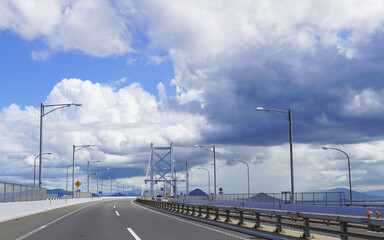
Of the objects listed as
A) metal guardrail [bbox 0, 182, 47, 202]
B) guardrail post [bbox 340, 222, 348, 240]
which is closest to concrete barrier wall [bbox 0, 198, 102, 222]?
metal guardrail [bbox 0, 182, 47, 202]

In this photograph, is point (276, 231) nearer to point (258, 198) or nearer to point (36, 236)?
point (36, 236)

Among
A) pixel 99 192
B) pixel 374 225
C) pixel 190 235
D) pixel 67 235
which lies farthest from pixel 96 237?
pixel 99 192

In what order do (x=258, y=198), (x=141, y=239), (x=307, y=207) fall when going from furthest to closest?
(x=258, y=198) < (x=307, y=207) < (x=141, y=239)

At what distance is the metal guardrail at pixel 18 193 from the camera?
28970 mm

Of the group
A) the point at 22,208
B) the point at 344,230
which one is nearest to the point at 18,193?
the point at 22,208

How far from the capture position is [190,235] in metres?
16.6

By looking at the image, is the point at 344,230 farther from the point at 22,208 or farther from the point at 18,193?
the point at 18,193

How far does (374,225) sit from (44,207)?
34.6 m

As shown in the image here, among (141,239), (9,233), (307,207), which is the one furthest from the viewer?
(307,207)

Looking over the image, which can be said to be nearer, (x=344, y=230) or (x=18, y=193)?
(x=344, y=230)

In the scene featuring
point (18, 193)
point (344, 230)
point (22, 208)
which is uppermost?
point (18, 193)

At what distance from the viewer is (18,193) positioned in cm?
3278

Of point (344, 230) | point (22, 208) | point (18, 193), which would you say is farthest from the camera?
point (18, 193)

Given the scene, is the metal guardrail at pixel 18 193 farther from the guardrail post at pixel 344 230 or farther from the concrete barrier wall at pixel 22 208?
the guardrail post at pixel 344 230
